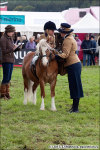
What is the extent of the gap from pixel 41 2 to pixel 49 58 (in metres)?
57.9

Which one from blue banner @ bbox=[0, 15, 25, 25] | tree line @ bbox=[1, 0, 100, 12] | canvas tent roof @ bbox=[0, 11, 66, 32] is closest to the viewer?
blue banner @ bbox=[0, 15, 25, 25]

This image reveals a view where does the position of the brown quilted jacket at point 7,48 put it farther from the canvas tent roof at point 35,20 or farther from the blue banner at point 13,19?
the blue banner at point 13,19

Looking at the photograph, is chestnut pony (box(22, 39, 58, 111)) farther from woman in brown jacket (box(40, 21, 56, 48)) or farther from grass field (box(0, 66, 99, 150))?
grass field (box(0, 66, 99, 150))

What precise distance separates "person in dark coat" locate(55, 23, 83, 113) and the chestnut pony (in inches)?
10.5

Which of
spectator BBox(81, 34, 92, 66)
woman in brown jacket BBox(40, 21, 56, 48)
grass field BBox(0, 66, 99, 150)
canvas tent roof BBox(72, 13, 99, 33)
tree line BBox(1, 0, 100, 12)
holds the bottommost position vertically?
spectator BBox(81, 34, 92, 66)

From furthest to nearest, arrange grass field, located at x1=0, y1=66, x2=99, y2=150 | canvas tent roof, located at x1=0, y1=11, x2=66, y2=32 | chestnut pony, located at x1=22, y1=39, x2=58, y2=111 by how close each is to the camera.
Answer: canvas tent roof, located at x1=0, y1=11, x2=66, y2=32 → chestnut pony, located at x1=22, y1=39, x2=58, y2=111 → grass field, located at x1=0, y1=66, x2=99, y2=150

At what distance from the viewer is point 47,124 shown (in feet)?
25.6

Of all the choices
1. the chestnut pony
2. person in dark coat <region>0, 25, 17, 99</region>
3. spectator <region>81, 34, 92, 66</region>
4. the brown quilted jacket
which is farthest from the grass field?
spectator <region>81, 34, 92, 66</region>

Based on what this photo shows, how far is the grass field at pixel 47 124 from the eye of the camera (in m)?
6.32

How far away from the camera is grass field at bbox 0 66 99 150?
632cm

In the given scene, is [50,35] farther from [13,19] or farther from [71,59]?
[13,19]

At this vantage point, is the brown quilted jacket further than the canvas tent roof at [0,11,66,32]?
No

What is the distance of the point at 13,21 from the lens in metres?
25.4

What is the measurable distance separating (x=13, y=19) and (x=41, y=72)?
55.2 feet
